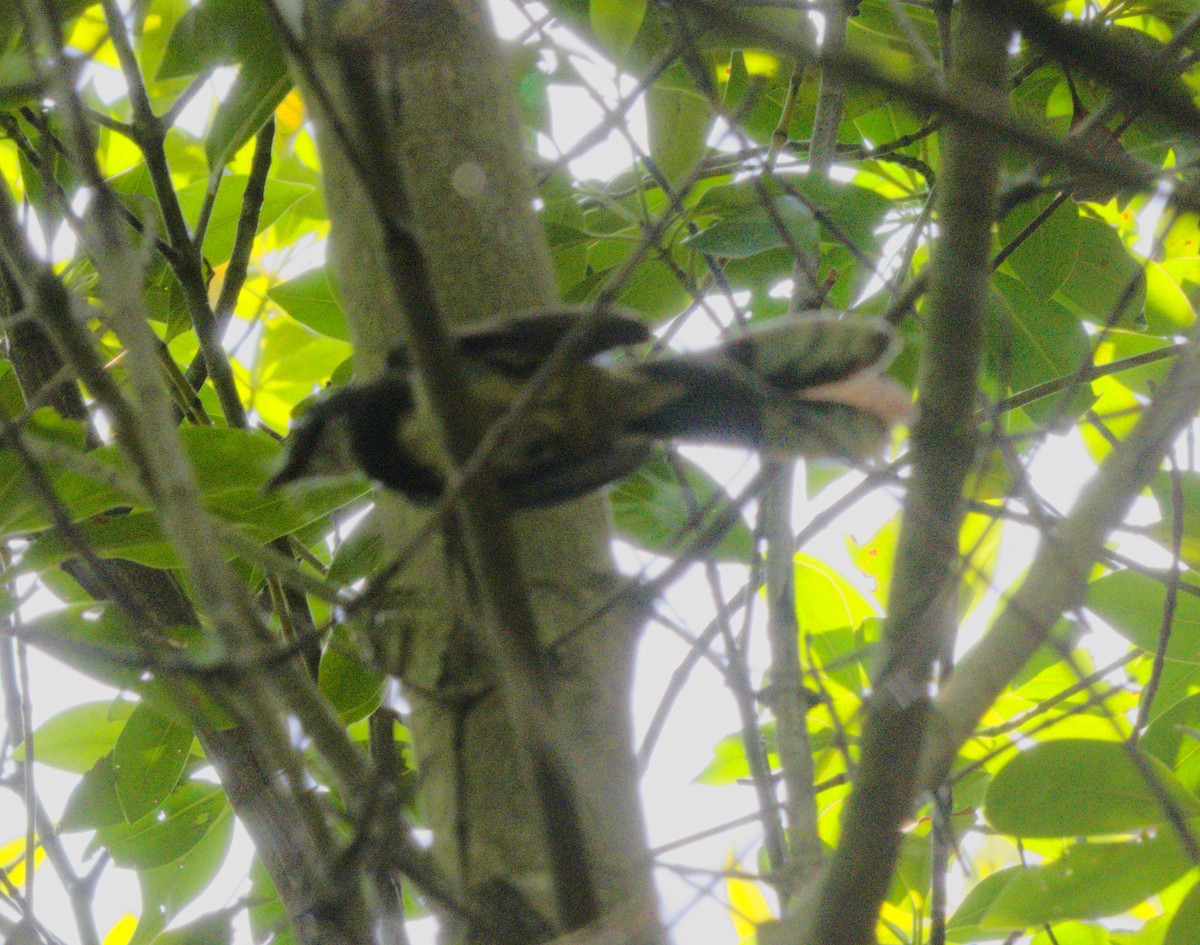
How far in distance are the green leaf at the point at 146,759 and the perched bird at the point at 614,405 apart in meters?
0.64

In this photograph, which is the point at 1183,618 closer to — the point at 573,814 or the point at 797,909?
the point at 797,909

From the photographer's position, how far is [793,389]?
826mm

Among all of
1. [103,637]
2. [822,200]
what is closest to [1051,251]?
[822,200]

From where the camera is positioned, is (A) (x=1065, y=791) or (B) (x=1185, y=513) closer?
(A) (x=1065, y=791)

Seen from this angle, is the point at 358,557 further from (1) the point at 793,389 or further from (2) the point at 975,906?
(2) the point at 975,906

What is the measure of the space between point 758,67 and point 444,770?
101 cm

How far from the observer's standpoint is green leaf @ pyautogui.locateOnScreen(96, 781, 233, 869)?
151cm

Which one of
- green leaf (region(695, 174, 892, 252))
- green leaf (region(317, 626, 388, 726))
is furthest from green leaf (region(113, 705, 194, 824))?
green leaf (region(695, 174, 892, 252))

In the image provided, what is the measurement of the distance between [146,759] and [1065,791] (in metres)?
1.01

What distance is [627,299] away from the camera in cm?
138

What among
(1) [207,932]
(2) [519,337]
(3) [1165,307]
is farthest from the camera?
(3) [1165,307]

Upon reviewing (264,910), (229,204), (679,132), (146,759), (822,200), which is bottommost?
(264,910)

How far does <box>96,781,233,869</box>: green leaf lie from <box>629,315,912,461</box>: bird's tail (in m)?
1.03

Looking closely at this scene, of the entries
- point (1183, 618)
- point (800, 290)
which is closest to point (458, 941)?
point (800, 290)
